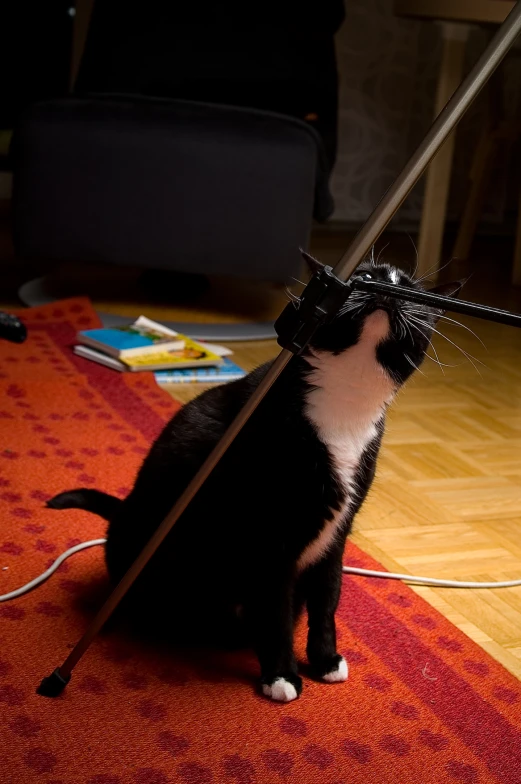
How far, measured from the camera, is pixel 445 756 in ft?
3.13

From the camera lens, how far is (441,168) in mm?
3268

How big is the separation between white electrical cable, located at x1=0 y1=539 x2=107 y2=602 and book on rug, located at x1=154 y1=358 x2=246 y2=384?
82 centimetres

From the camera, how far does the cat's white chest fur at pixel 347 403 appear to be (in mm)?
950

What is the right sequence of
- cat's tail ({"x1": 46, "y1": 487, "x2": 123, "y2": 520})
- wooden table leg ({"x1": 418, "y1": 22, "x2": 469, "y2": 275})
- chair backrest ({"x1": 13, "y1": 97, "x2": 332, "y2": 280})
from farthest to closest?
wooden table leg ({"x1": 418, "y1": 22, "x2": 469, "y2": 275}) → chair backrest ({"x1": 13, "y1": 97, "x2": 332, "y2": 280}) → cat's tail ({"x1": 46, "y1": 487, "x2": 123, "y2": 520})

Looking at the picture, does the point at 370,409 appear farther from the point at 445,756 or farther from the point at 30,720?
the point at 30,720

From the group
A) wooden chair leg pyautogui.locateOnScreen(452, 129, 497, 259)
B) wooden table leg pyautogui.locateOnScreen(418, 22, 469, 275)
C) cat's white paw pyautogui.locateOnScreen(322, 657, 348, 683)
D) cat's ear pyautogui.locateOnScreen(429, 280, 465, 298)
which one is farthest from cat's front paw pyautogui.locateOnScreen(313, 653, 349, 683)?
wooden chair leg pyautogui.locateOnScreen(452, 129, 497, 259)

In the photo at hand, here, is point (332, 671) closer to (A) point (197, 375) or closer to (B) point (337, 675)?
(B) point (337, 675)

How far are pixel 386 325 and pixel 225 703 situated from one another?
44cm

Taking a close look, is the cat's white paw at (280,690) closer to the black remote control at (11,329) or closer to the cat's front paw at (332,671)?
the cat's front paw at (332,671)

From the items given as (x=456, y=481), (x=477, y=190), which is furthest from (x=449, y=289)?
(x=477, y=190)

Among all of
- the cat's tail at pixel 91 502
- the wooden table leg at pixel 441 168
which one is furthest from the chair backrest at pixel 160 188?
the cat's tail at pixel 91 502

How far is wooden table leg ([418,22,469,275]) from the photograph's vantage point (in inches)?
124

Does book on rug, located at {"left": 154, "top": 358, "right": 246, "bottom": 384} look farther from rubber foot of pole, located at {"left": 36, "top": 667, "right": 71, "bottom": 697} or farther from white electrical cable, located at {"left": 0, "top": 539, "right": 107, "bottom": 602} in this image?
rubber foot of pole, located at {"left": 36, "top": 667, "right": 71, "bottom": 697}

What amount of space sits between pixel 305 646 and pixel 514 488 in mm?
720
